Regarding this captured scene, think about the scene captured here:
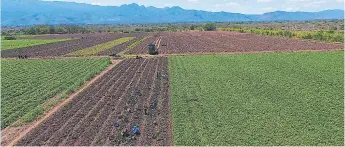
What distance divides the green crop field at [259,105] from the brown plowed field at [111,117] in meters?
0.85

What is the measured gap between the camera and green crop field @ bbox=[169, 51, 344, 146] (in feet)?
41.9

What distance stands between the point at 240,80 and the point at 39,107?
12052 mm

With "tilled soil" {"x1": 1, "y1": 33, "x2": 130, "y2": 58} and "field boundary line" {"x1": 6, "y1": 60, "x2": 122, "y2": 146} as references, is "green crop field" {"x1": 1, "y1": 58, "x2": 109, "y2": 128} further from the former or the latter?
"tilled soil" {"x1": 1, "y1": 33, "x2": 130, "y2": 58}

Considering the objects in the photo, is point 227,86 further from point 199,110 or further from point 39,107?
point 39,107

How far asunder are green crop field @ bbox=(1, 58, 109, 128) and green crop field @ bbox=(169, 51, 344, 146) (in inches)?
256

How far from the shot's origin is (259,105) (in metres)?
16.9

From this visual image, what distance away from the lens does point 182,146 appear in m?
12.2

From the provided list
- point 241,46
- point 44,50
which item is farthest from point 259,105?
point 44,50

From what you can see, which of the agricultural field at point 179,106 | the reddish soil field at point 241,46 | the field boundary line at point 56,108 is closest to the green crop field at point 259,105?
the agricultural field at point 179,106

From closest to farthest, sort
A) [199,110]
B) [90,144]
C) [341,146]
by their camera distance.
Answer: [341,146]
[90,144]
[199,110]

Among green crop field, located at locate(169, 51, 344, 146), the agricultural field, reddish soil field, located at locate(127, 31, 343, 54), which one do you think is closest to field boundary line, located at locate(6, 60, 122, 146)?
the agricultural field

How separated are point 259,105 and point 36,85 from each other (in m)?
14.3

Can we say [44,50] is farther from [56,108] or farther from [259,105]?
[259,105]

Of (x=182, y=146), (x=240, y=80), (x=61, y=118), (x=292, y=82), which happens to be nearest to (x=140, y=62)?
(x=240, y=80)
